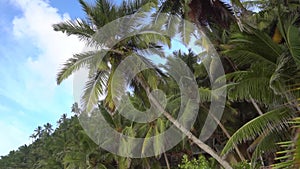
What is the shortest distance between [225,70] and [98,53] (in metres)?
6.68

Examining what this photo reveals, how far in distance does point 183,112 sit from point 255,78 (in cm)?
668

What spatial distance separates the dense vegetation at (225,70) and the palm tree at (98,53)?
0.04m

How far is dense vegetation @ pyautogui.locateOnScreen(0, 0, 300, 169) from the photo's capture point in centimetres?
967

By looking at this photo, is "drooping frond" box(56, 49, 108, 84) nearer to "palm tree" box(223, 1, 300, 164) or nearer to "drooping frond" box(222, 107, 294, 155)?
"palm tree" box(223, 1, 300, 164)

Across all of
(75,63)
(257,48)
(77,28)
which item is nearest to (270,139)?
(257,48)

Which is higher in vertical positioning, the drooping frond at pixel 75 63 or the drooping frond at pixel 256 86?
the drooping frond at pixel 75 63

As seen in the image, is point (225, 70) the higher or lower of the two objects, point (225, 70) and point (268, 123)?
the higher

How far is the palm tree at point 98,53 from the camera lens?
13930mm

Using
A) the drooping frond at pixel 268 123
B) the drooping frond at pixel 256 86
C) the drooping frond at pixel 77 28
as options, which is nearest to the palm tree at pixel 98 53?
the drooping frond at pixel 77 28

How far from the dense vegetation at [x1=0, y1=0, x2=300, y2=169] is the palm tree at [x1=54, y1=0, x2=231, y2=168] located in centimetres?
4

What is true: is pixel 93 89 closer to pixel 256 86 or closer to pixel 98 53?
pixel 98 53

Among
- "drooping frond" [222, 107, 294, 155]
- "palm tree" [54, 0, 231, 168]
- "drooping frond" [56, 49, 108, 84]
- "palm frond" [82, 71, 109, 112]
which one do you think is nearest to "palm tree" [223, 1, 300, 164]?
"drooping frond" [222, 107, 294, 155]

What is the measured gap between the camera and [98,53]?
13.9m

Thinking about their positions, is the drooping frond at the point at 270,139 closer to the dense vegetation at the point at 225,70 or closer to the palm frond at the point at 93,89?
the dense vegetation at the point at 225,70
